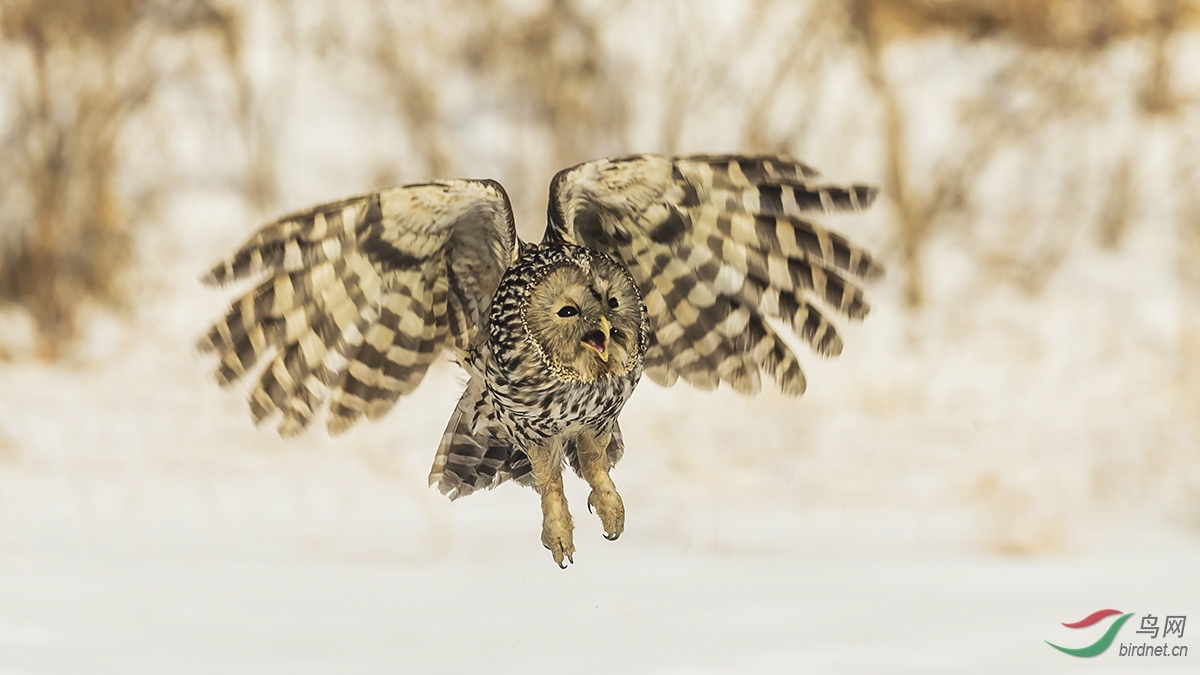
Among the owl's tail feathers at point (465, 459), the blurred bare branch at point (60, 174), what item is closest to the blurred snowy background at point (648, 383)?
the blurred bare branch at point (60, 174)

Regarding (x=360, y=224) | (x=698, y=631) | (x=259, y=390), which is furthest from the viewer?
(x=698, y=631)

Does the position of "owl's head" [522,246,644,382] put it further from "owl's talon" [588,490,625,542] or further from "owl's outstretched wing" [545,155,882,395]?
"owl's talon" [588,490,625,542]

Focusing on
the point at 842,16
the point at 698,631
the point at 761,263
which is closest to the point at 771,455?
the point at 698,631

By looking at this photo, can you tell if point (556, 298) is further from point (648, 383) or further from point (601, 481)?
point (648, 383)

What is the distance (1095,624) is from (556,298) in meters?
4.53

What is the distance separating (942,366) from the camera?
980 centimetres

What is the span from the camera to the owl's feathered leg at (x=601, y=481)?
2.96m

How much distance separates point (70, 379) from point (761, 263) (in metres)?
8.32

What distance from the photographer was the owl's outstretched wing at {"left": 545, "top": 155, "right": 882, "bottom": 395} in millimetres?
2828

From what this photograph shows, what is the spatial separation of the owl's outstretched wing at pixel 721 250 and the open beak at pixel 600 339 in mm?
347

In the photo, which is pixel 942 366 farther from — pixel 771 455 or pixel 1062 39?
pixel 1062 39

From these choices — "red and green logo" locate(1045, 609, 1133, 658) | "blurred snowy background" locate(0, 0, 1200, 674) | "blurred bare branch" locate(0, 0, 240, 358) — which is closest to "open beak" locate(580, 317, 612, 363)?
"blurred snowy background" locate(0, 0, 1200, 674)

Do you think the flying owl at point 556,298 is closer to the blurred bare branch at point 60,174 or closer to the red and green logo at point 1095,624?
the red and green logo at point 1095,624

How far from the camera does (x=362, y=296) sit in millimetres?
2961
